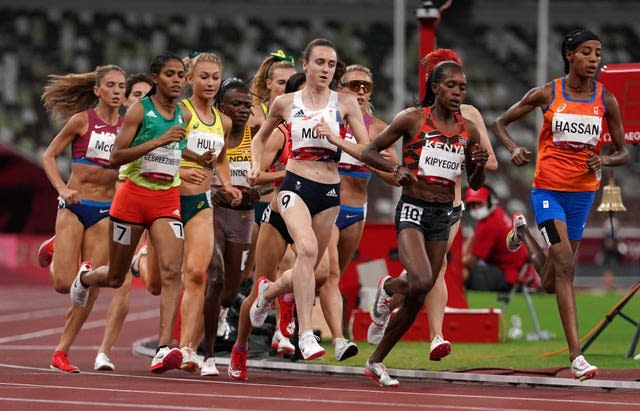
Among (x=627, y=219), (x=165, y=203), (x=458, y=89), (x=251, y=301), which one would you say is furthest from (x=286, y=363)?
(x=627, y=219)

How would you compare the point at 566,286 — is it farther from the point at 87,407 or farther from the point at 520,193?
the point at 520,193

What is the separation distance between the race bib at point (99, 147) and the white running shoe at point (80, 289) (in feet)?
2.95

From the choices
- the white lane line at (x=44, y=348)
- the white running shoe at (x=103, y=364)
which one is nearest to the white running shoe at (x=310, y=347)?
the white running shoe at (x=103, y=364)

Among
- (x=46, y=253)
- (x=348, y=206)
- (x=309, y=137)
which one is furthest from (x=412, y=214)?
(x=46, y=253)

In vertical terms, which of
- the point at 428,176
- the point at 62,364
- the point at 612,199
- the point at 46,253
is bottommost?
the point at 62,364

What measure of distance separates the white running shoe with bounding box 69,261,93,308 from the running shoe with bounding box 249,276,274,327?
1.55 metres

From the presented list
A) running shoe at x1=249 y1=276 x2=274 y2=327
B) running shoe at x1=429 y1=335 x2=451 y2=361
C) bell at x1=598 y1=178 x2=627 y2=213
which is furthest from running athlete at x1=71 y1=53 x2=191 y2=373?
bell at x1=598 y1=178 x2=627 y2=213

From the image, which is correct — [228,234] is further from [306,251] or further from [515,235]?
[515,235]

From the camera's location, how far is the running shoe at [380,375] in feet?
34.4

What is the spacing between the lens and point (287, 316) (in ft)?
41.2

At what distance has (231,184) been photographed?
11680 mm

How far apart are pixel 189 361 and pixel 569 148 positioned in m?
3.30

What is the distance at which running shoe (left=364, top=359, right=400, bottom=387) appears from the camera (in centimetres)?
1050

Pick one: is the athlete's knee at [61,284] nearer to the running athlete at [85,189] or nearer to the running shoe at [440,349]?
the running athlete at [85,189]
